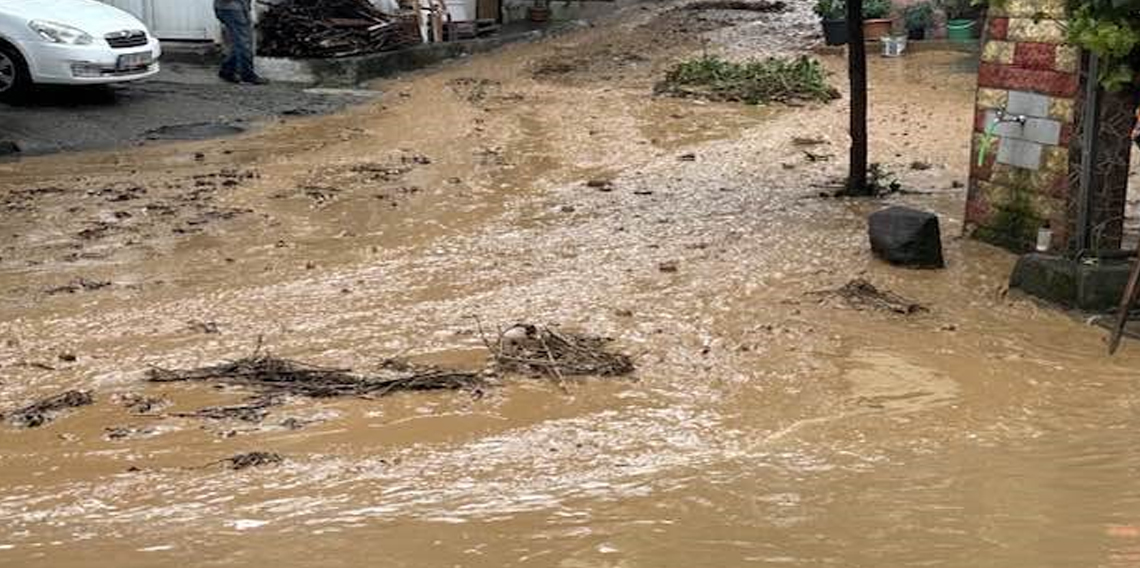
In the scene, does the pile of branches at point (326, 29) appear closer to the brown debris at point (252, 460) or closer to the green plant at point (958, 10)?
the green plant at point (958, 10)

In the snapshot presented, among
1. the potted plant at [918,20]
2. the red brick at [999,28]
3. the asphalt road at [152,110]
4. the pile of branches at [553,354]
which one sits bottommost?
the pile of branches at [553,354]

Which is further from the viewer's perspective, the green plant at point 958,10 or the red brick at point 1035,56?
the green plant at point 958,10

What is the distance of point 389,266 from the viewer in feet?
26.8

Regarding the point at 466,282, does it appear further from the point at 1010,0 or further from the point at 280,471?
the point at 1010,0

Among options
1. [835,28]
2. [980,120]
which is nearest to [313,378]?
[980,120]

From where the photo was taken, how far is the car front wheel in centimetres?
1320

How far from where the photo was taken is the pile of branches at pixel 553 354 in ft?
19.9

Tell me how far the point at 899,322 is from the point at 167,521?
4294 millimetres

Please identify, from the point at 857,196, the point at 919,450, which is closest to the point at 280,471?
the point at 919,450

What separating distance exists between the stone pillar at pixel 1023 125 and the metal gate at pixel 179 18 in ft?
39.9

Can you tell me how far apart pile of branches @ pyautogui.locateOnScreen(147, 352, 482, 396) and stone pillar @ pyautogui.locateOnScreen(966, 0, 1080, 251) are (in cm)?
424

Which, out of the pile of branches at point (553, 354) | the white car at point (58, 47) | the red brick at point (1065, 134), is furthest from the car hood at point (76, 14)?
the red brick at point (1065, 134)

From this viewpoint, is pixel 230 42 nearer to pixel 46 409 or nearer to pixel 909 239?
pixel 909 239

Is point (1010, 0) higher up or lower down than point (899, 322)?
higher up
